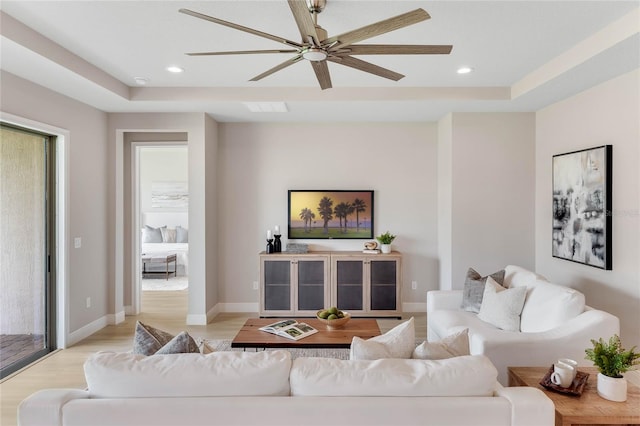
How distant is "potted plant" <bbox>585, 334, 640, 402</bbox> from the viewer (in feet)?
5.74

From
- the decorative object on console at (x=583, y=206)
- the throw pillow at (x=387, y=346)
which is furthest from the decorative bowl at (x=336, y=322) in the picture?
the decorative object on console at (x=583, y=206)

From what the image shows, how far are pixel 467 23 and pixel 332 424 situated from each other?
2.59 meters

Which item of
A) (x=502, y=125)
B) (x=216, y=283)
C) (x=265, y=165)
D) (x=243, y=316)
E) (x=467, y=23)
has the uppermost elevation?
(x=467, y=23)

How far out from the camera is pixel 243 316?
4781mm

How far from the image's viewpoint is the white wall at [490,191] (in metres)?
4.31

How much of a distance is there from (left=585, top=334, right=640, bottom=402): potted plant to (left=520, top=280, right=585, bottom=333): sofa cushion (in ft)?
2.79

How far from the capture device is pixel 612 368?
1778 millimetres

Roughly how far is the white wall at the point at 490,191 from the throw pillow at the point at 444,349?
2.70 m

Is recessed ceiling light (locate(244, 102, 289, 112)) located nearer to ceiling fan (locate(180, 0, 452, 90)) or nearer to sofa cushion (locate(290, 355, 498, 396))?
ceiling fan (locate(180, 0, 452, 90))

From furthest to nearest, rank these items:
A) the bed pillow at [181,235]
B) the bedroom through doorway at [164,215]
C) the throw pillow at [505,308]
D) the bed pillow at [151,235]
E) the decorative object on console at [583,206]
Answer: the bed pillow at [181,235] → the bed pillow at [151,235] → the bedroom through doorway at [164,215] → the decorative object on console at [583,206] → the throw pillow at [505,308]

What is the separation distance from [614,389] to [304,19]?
233 centimetres

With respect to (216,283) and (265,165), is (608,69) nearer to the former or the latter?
(265,165)

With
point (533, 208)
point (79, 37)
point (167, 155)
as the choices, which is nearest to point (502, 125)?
point (533, 208)

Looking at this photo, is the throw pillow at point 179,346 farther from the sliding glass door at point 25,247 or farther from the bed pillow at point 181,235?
the bed pillow at point 181,235
